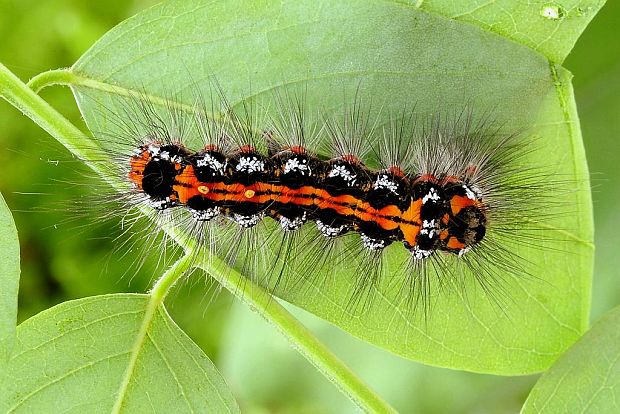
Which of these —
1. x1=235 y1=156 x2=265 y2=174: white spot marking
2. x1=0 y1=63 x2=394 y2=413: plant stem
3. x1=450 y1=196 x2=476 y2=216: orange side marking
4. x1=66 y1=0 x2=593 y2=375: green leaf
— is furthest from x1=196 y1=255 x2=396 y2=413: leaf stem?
x1=450 y1=196 x2=476 y2=216: orange side marking

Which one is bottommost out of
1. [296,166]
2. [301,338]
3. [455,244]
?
[301,338]

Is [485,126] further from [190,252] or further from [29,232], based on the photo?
[29,232]

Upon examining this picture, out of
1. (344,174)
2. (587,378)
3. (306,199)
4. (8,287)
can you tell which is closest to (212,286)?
(306,199)

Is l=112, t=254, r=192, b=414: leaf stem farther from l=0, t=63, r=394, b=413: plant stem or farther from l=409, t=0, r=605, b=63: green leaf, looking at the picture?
l=409, t=0, r=605, b=63: green leaf

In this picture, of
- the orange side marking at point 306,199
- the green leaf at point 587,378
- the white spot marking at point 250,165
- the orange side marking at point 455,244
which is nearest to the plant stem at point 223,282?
the orange side marking at point 306,199

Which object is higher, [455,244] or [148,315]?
[455,244]

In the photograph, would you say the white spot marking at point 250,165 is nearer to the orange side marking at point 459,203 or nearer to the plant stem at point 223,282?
the plant stem at point 223,282

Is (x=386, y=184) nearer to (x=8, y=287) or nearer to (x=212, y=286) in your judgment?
(x=8, y=287)
